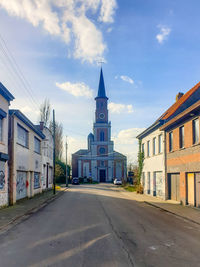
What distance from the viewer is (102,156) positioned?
76.4 meters

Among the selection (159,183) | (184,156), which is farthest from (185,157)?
(159,183)

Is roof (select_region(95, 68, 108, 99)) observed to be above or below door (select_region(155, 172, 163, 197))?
above

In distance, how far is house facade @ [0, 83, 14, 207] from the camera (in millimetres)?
16797

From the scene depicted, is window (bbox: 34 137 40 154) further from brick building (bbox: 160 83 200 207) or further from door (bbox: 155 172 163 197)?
brick building (bbox: 160 83 200 207)

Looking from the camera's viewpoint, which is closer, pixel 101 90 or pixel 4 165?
pixel 4 165

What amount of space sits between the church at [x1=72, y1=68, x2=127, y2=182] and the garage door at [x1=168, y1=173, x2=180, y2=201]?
52106mm

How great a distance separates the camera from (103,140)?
3036 inches

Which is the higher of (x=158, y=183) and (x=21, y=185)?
(x=21, y=185)

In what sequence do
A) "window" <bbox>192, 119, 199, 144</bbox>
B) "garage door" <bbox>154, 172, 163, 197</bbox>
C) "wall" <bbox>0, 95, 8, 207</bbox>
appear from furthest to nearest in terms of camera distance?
"garage door" <bbox>154, 172, 163, 197</bbox> → "window" <bbox>192, 119, 199, 144</bbox> → "wall" <bbox>0, 95, 8, 207</bbox>

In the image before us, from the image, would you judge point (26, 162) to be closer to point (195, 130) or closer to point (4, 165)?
point (4, 165)

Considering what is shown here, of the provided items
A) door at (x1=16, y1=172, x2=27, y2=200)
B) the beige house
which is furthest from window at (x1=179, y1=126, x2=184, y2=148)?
door at (x1=16, y1=172, x2=27, y2=200)

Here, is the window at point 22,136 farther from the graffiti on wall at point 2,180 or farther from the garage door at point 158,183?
the garage door at point 158,183

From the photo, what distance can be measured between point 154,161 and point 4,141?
1475cm

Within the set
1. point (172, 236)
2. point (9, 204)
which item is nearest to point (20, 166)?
point (9, 204)
